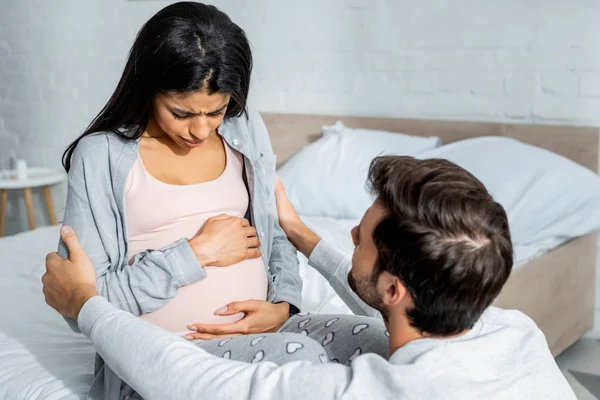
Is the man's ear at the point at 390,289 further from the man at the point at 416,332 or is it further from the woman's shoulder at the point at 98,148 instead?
the woman's shoulder at the point at 98,148

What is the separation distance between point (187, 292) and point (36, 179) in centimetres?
258

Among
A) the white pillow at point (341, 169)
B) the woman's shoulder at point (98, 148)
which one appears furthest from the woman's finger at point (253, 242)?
the white pillow at point (341, 169)

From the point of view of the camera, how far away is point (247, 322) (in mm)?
1307

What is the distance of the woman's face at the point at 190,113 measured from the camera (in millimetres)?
1269

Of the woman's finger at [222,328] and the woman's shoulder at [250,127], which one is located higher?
the woman's shoulder at [250,127]

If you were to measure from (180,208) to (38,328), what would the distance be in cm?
58

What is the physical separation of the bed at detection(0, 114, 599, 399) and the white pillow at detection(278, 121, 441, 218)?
0.07m

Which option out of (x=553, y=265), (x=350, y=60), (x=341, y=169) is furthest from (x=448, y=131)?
(x=553, y=265)

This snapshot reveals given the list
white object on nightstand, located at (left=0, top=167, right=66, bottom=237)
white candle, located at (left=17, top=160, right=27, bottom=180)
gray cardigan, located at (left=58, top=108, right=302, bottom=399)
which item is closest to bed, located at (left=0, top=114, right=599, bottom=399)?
gray cardigan, located at (left=58, top=108, right=302, bottom=399)

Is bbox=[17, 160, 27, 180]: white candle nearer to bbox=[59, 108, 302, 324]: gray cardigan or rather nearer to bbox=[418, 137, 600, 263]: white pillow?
bbox=[418, 137, 600, 263]: white pillow

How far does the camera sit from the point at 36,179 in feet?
12.0

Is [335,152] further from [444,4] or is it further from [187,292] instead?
[187,292]

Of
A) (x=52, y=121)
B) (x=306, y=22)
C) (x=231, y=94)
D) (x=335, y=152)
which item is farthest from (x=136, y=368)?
(x=52, y=121)

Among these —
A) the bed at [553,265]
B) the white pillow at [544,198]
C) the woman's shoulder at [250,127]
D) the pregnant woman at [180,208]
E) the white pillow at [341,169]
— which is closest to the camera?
the pregnant woman at [180,208]
